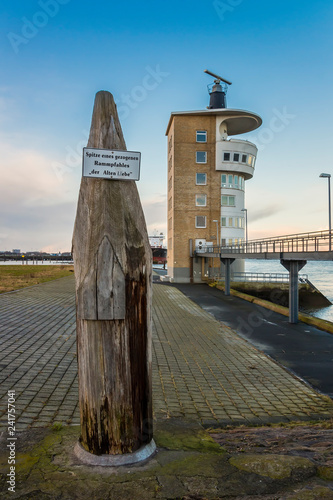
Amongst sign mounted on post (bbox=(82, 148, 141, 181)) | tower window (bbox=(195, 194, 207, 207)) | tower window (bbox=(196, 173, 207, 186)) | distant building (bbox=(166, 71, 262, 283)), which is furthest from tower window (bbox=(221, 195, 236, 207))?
sign mounted on post (bbox=(82, 148, 141, 181))

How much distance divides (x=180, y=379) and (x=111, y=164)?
18.4 ft

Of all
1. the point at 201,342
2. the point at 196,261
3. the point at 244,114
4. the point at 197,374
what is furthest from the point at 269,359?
the point at 244,114

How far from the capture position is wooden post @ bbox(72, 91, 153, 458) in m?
3.20

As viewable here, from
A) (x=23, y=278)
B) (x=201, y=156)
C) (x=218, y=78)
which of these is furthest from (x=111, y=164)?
(x=218, y=78)

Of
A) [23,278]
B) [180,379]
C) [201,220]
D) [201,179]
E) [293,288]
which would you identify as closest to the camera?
[180,379]

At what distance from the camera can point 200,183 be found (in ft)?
144

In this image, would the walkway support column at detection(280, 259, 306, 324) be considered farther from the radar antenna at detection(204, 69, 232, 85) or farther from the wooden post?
the radar antenna at detection(204, 69, 232, 85)

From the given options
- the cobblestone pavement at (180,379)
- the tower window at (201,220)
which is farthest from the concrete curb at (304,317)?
the tower window at (201,220)

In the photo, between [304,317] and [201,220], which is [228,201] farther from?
[304,317]

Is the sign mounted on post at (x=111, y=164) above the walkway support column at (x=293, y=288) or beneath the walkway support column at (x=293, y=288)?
above

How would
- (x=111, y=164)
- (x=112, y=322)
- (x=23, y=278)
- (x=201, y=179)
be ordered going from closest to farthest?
(x=112, y=322)
(x=111, y=164)
(x=23, y=278)
(x=201, y=179)

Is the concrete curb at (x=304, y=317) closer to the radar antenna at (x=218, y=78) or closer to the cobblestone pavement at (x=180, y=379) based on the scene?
the cobblestone pavement at (x=180, y=379)

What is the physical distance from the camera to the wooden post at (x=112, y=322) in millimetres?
3197

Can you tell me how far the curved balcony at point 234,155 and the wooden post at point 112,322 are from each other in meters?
41.6
